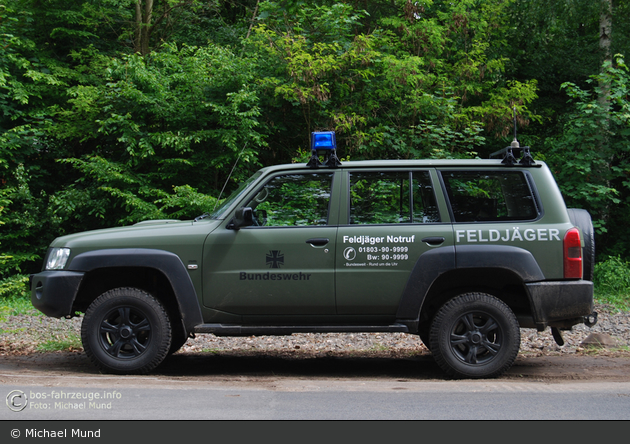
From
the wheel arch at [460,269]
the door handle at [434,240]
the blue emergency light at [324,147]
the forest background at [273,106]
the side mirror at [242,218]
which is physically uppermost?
the forest background at [273,106]

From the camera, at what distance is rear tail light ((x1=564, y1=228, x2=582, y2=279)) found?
5.02 meters

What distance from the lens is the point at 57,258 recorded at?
5203 mm

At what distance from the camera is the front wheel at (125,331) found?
16.7 ft

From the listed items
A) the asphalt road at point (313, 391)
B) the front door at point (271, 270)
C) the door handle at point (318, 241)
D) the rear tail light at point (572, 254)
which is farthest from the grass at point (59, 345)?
the rear tail light at point (572, 254)

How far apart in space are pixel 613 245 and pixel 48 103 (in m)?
13.5

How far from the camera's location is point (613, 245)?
12414mm

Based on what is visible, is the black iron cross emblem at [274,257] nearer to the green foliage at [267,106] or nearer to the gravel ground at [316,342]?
the gravel ground at [316,342]

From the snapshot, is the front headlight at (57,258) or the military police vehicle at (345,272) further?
the front headlight at (57,258)

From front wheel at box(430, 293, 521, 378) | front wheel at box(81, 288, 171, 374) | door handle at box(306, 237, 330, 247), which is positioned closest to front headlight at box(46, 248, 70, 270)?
front wheel at box(81, 288, 171, 374)

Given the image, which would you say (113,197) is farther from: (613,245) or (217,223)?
(613,245)

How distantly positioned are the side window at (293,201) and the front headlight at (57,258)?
175 centimetres

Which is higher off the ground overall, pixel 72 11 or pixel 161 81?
pixel 72 11

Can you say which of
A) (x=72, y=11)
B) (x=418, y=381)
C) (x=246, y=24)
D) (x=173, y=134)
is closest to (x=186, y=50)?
(x=173, y=134)

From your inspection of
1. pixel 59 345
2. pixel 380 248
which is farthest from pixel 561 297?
pixel 59 345
